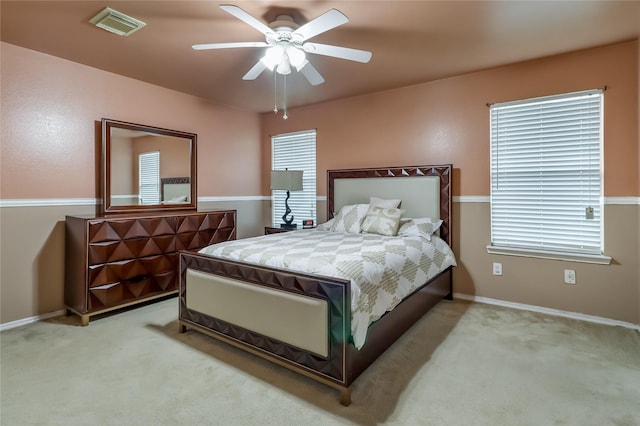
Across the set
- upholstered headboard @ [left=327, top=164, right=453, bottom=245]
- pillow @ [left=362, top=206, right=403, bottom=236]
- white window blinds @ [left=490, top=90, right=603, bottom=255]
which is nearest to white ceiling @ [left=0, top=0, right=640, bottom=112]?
white window blinds @ [left=490, top=90, right=603, bottom=255]

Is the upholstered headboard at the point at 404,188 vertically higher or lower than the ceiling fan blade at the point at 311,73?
lower

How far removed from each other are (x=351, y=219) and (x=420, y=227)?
77cm

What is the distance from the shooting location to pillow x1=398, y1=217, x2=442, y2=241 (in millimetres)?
3395

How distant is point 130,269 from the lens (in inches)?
128

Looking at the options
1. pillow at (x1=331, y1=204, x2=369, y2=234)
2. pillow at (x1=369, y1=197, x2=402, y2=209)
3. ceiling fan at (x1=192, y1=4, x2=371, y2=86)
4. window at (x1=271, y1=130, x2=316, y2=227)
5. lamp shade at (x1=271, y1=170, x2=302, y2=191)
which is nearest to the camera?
ceiling fan at (x1=192, y1=4, x2=371, y2=86)

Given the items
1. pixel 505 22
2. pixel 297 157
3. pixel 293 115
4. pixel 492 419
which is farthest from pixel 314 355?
pixel 293 115

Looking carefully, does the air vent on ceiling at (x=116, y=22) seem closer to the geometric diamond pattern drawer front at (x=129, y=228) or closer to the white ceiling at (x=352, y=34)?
the white ceiling at (x=352, y=34)

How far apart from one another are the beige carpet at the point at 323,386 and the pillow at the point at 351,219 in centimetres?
125

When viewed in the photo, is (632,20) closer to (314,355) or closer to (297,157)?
(314,355)

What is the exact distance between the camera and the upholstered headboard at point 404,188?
3689mm

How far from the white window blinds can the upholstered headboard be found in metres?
0.49

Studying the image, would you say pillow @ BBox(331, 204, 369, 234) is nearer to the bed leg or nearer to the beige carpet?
the beige carpet

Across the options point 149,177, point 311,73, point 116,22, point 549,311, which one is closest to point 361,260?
point 311,73

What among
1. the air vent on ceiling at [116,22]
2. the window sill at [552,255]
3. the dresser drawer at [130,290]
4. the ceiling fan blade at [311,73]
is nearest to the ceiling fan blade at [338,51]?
the ceiling fan blade at [311,73]
